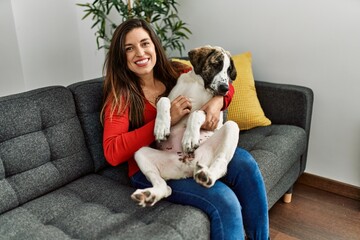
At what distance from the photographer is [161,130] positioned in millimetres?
1423

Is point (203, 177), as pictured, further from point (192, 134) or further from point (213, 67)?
point (213, 67)

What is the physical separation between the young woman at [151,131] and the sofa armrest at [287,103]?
644 mm

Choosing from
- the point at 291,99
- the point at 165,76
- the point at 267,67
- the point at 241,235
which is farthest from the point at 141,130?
the point at 267,67

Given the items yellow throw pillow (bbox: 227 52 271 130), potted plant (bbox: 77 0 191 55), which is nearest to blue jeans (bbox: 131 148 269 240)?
yellow throw pillow (bbox: 227 52 271 130)

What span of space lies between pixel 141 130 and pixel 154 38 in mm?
475

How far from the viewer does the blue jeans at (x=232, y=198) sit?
130 centimetres

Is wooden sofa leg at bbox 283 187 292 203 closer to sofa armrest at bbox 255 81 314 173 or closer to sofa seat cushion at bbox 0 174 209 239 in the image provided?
sofa armrest at bbox 255 81 314 173

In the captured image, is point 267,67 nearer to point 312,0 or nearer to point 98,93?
point 312,0

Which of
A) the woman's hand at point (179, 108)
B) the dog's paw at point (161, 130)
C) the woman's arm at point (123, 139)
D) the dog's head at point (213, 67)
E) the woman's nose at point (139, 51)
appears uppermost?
the woman's nose at point (139, 51)

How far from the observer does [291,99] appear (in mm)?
2186

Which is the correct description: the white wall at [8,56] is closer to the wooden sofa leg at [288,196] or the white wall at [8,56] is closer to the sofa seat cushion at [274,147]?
the sofa seat cushion at [274,147]

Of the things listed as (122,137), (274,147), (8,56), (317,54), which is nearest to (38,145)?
(122,137)

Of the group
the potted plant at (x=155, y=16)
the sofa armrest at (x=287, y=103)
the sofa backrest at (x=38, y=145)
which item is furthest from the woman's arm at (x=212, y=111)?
the potted plant at (x=155, y=16)

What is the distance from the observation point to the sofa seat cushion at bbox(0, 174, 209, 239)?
1.23 metres
